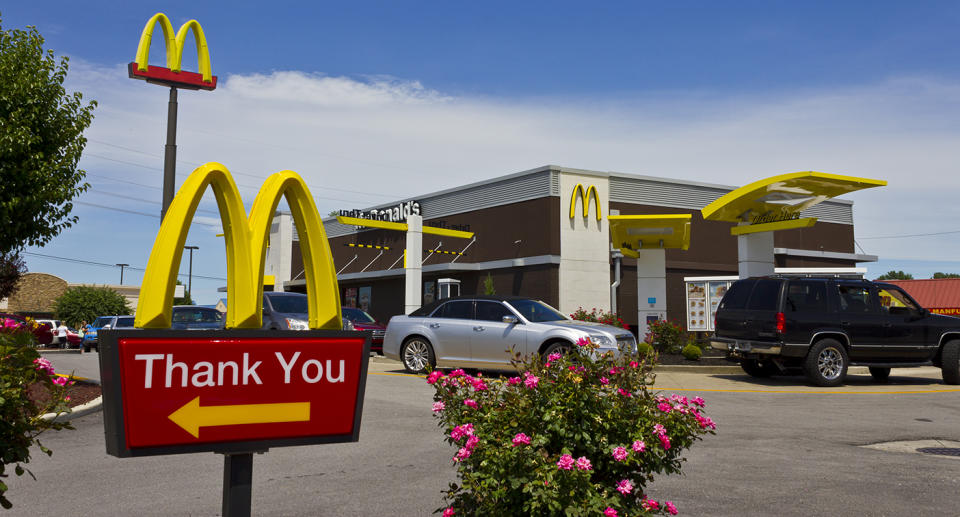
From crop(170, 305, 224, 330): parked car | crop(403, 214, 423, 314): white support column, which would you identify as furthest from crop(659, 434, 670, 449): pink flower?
crop(403, 214, 423, 314): white support column

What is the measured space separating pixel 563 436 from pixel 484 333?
10822mm

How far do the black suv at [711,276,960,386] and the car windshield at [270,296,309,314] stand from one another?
913 centimetres

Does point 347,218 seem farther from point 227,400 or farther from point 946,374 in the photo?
point 227,400

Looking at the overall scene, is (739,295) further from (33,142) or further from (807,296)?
(33,142)

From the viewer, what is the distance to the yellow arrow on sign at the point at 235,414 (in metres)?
2.71

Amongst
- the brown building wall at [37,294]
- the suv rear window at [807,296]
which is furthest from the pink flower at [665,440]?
the brown building wall at [37,294]

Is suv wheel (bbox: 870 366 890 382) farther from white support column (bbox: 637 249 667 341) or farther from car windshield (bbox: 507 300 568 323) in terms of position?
car windshield (bbox: 507 300 568 323)

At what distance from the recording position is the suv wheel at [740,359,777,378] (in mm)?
16109

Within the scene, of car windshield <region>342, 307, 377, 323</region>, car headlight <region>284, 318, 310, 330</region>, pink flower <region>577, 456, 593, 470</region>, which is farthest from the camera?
car windshield <region>342, 307, 377, 323</region>

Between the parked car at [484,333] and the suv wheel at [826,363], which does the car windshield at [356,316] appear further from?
the suv wheel at [826,363]

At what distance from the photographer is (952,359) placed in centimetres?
1522

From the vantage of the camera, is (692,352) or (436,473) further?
(692,352)

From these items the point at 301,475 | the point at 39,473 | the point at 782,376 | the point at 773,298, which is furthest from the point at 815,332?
the point at 39,473

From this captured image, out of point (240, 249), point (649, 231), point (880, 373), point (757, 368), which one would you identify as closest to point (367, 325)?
point (649, 231)
